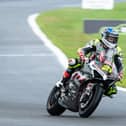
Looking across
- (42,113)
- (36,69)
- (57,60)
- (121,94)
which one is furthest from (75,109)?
(57,60)

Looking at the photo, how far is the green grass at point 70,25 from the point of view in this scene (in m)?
31.5

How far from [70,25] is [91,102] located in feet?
84.5

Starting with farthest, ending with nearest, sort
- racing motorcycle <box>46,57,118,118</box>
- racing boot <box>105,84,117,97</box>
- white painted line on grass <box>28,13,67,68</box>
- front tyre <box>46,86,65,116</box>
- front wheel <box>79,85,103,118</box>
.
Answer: white painted line on grass <box>28,13,67,68</box>
front tyre <box>46,86,65,116</box>
racing boot <box>105,84,117,97</box>
racing motorcycle <box>46,57,118,118</box>
front wheel <box>79,85,103,118</box>

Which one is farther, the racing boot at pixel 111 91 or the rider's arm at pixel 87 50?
the rider's arm at pixel 87 50

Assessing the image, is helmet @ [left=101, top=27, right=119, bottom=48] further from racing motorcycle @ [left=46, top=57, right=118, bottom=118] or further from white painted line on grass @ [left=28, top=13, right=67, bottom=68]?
white painted line on grass @ [left=28, top=13, right=67, bottom=68]

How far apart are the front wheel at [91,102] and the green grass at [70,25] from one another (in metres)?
6.58

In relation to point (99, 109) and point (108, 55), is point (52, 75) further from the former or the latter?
point (108, 55)

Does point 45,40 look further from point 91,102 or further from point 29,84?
point 91,102

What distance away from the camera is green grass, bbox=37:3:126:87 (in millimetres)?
31500

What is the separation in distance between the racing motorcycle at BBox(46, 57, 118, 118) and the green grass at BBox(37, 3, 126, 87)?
5.92m

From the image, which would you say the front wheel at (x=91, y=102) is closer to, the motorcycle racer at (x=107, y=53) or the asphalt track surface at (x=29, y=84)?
the asphalt track surface at (x=29, y=84)

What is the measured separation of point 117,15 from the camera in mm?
45188

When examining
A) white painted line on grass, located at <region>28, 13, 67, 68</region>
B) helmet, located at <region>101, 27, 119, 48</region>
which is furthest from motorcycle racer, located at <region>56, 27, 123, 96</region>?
white painted line on grass, located at <region>28, 13, 67, 68</region>

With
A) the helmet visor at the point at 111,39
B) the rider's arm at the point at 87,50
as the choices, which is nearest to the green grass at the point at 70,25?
the rider's arm at the point at 87,50
